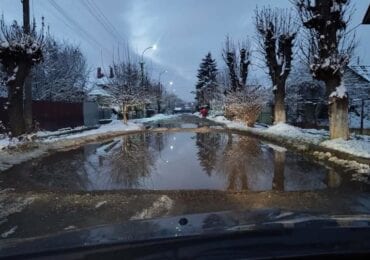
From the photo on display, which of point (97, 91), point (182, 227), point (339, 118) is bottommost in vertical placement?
point (339, 118)

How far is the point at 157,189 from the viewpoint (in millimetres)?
11453

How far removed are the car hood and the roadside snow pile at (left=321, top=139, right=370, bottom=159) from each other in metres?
12.4

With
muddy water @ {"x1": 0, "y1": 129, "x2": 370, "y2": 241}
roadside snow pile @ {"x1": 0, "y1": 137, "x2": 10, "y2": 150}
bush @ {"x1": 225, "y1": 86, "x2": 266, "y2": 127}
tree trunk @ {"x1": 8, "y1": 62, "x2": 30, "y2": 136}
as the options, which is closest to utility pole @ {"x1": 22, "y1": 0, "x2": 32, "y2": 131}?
roadside snow pile @ {"x1": 0, "y1": 137, "x2": 10, "y2": 150}

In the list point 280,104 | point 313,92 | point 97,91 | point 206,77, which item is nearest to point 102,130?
point 280,104

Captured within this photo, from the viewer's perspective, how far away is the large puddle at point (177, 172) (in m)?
12.0

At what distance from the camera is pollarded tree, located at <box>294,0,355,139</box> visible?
20.1 meters

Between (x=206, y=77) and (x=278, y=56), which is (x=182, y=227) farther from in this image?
(x=206, y=77)

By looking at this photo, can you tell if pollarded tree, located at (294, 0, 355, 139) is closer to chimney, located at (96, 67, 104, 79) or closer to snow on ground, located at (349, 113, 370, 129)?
snow on ground, located at (349, 113, 370, 129)

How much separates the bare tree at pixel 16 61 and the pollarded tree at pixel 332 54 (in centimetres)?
1081

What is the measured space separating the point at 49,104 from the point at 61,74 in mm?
21550

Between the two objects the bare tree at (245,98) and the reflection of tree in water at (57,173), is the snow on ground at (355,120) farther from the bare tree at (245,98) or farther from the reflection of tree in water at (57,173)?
the reflection of tree in water at (57,173)

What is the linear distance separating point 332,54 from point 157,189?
11.8 m

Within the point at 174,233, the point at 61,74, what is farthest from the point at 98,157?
the point at 61,74

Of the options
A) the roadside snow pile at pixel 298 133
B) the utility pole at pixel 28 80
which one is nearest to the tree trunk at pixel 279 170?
the roadside snow pile at pixel 298 133
